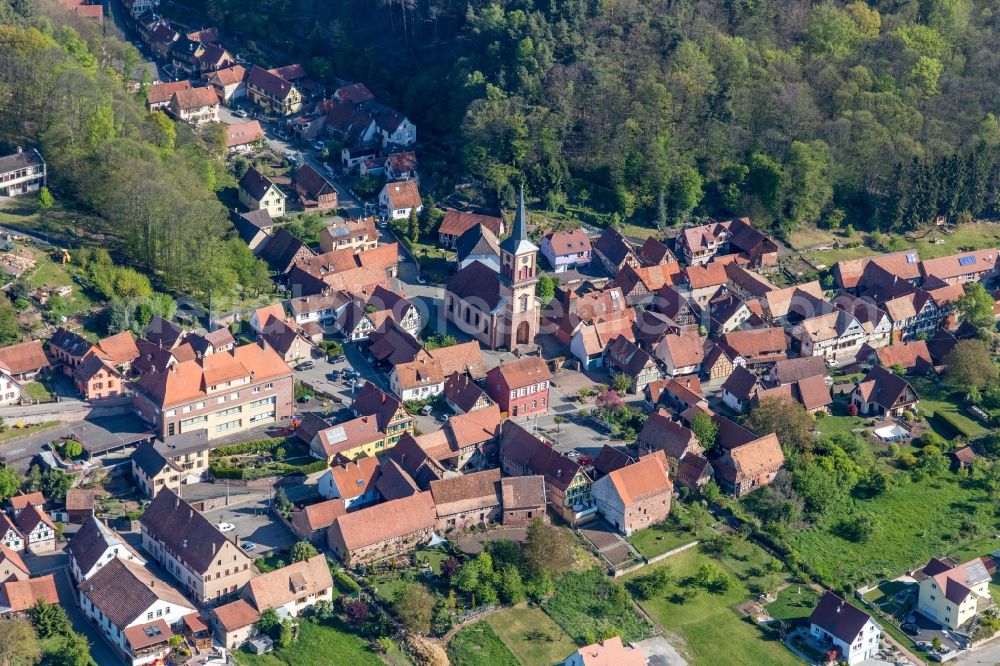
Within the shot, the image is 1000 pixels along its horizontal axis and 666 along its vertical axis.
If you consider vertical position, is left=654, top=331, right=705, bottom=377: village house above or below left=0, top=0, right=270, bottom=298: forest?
below

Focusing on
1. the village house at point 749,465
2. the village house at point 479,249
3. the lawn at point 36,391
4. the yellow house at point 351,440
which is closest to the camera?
the yellow house at point 351,440

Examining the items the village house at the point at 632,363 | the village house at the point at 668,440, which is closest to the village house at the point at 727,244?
the village house at the point at 632,363

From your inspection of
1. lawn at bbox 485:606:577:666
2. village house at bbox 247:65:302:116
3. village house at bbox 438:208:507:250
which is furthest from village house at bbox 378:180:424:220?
lawn at bbox 485:606:577:666

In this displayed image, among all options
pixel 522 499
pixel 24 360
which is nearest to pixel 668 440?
pixel 522 499

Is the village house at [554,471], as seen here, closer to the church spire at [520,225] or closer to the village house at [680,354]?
the village house at [680,354]

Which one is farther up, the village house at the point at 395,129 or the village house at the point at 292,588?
the village house at the point at 395,129

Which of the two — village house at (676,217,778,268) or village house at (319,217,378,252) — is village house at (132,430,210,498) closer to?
village house at (319,217,378,252)

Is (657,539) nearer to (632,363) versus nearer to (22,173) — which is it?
(632,363)

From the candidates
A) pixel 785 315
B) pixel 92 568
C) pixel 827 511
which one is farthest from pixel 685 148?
pixel 92 568

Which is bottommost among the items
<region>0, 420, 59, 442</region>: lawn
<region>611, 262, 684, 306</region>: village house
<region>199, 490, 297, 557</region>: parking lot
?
<region>199, 490, 297, 557</region>: parking lot
